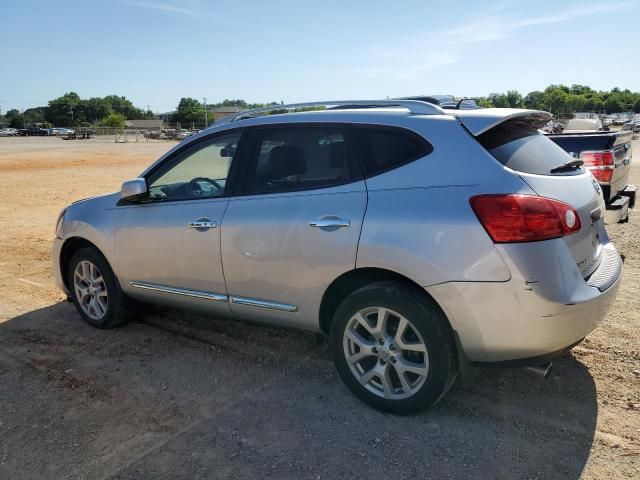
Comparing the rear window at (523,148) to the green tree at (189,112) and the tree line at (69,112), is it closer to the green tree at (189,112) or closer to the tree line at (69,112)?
the green tree at (189,112)

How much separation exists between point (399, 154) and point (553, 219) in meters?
0.95

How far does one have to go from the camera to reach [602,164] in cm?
614

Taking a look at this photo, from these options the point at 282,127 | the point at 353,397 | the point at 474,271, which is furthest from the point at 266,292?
the point at 474,271

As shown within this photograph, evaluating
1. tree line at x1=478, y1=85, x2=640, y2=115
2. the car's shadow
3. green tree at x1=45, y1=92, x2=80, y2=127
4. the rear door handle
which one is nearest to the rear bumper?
the car's shadow

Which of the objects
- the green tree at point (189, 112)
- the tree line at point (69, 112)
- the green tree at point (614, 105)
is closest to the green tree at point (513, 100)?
the green tree at point (614, 105)

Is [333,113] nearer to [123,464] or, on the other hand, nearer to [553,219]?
[553,219]

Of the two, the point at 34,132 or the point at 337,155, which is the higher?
the point at 34,132

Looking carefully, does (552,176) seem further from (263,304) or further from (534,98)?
(534,98)

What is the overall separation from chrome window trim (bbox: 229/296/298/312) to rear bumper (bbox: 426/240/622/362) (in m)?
1.06

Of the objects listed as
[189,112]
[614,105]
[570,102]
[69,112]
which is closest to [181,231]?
[570,102]

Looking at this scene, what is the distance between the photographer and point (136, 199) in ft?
14.8

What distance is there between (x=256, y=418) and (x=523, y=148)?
232 cm

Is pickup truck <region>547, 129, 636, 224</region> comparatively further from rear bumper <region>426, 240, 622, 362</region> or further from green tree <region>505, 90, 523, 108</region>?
green tree <region>505, 90, 523, 108</region>

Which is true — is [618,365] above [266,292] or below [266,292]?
below
